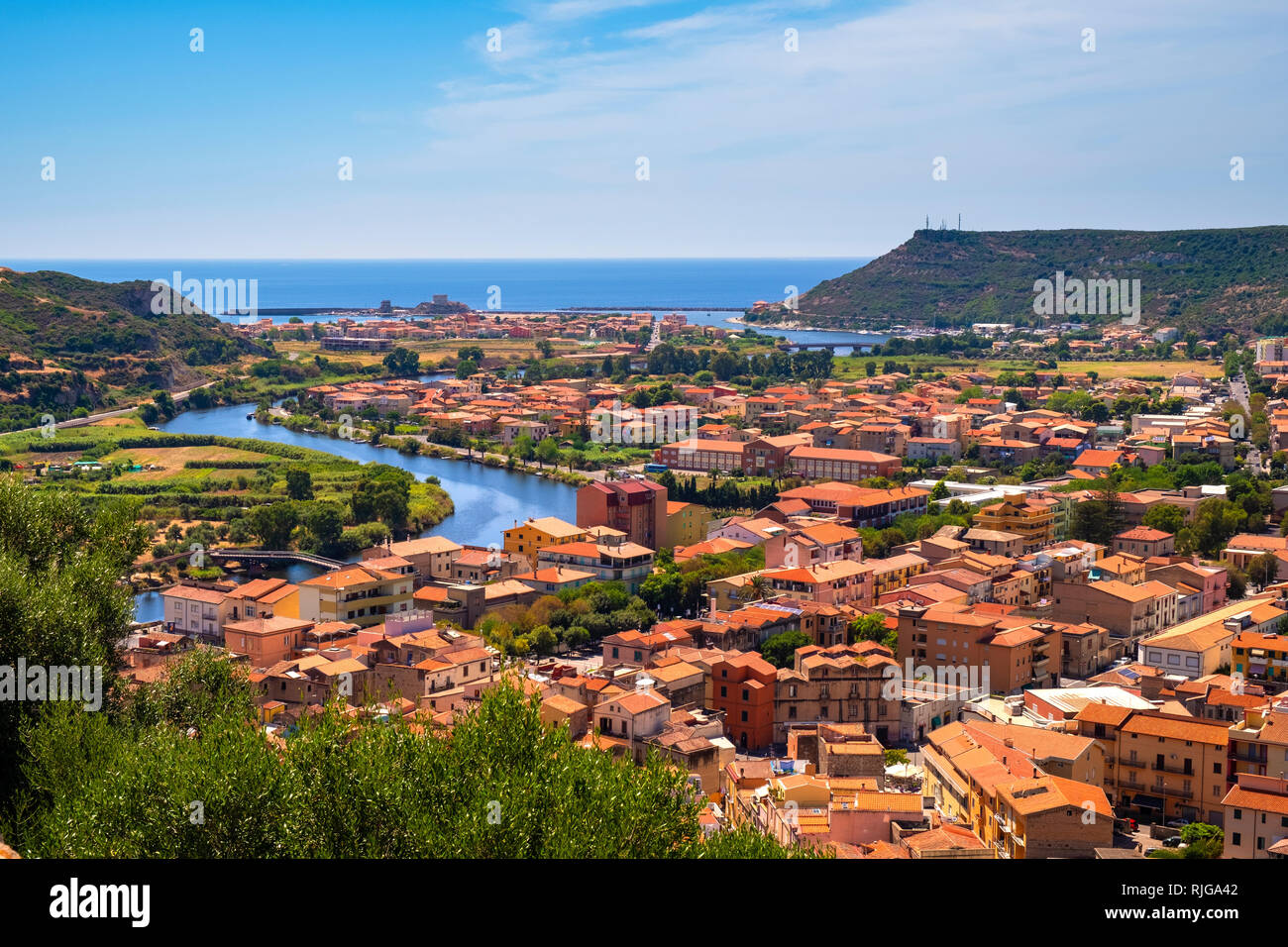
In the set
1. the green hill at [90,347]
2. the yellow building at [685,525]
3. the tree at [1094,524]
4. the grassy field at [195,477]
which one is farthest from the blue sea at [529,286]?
the tree at [1094,524]

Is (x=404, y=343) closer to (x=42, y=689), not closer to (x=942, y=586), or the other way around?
(x=942, y=586)

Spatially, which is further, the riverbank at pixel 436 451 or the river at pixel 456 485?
the riverbank at pixel 436 451

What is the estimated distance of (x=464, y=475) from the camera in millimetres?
19375

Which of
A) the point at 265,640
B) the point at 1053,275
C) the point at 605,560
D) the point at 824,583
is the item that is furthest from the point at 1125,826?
the point at 1053,275

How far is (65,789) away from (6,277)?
97.6ft

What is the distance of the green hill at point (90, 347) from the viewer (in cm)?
2342

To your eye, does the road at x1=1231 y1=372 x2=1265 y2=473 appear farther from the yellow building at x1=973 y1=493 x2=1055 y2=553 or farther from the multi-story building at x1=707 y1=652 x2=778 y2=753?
the multi-story building at x1=707 y1=652 x2=778 y2=753

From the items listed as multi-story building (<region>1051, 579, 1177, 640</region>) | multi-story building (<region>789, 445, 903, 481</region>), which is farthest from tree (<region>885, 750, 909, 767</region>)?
multi-story building (<region>789, 445, 903, 481</region>)

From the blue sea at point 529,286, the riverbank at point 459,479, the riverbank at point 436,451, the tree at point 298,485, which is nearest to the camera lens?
the riverbank at point 459,479

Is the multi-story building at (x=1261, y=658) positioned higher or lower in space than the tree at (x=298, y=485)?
lower

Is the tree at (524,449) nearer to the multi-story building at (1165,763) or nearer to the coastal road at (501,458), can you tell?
the coastal road at (501,458)

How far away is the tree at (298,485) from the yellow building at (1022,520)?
8.09 m
